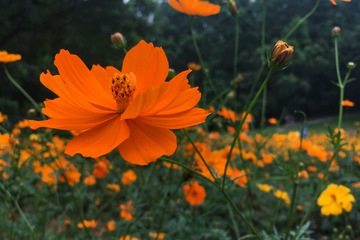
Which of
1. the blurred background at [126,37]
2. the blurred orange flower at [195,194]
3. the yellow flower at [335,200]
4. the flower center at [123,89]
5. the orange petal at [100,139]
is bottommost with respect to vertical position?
the blurred background at [126,37]

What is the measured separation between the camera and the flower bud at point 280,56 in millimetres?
490

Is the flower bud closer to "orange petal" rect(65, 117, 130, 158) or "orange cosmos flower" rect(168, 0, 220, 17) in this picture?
"orange petal" rect(65, 117, 130, 158)

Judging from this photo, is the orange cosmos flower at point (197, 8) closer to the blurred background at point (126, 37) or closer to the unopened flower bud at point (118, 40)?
the unopened flower bud at point (118, 40)

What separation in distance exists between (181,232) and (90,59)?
19.3 feet

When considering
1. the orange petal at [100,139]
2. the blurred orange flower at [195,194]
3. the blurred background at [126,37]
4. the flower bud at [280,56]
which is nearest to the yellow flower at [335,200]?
the blurred orange flower at [195,194]

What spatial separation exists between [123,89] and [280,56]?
0.21 m

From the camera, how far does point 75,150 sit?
0.42m

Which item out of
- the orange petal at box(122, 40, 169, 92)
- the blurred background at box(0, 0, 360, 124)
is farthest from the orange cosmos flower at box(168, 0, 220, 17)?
the blurred background at box(0, 0, 360, 124)

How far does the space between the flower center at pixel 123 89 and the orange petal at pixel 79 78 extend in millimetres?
16

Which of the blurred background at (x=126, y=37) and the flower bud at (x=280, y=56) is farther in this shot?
the blurred background at (x=126, y=37)

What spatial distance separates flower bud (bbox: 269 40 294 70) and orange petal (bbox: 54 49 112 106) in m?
0.22

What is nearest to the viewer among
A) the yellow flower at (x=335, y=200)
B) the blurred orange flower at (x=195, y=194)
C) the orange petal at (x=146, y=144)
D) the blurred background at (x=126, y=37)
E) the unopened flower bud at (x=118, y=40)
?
the orange petal at (x=146, y=144)

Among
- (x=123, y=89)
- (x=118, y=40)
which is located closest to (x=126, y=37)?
(x=118, y=40)

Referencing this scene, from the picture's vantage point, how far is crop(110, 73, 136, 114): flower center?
0.50m
